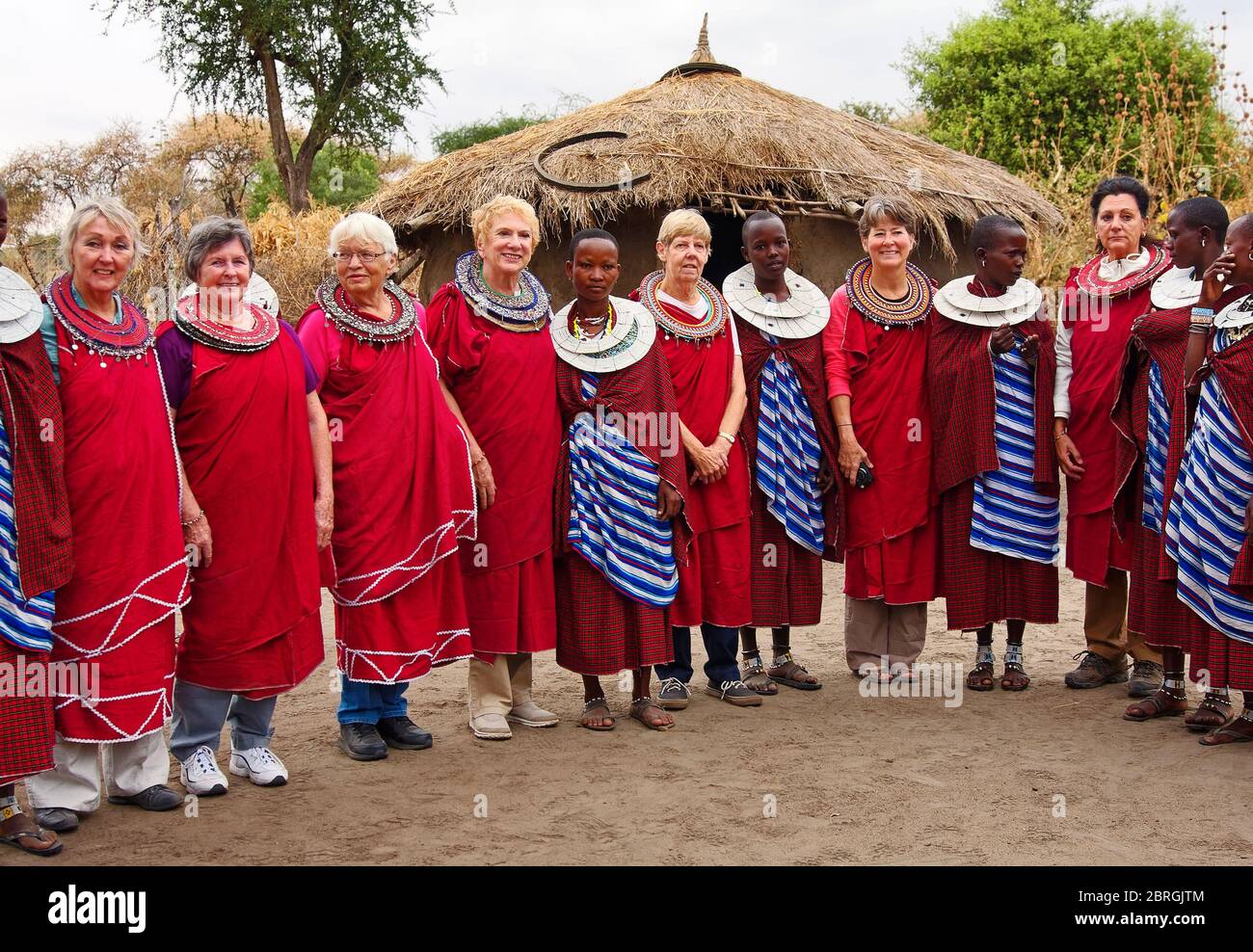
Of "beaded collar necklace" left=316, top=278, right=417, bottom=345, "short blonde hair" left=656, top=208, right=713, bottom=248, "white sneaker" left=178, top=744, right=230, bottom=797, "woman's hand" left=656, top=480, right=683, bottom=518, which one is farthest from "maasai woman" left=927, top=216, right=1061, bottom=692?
"white sneaker" left=178, top=744, right=230, bottom=797

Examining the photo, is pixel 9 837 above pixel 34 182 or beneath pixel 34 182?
beneath

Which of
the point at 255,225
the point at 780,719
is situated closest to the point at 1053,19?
the point at 255,225

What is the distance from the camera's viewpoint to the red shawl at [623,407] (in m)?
4.76

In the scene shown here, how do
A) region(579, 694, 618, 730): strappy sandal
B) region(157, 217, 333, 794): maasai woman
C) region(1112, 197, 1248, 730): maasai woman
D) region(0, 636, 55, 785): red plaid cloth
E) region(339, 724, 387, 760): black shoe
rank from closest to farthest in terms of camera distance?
region(0, 636, 55, 785): red plaid cloth, region(157, 217, 333, 794): maasai woman, region(339, 724, 387, 760): black shoe, region(1112, 197, 1248, 730): maasai woman, region(579, 694, 618, 730): strappy sandal

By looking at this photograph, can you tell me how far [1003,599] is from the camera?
17.3 feet

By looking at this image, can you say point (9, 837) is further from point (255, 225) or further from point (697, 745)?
point (255, 225)

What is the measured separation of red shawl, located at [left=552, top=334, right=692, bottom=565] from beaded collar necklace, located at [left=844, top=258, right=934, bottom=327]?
109cm

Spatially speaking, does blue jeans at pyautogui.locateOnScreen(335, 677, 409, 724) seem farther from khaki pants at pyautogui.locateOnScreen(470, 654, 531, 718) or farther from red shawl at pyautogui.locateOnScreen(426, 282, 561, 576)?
red shawl at pyautogui.locateOnScreen(426, 282, 561, 576)

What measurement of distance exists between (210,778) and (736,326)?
2832 mm

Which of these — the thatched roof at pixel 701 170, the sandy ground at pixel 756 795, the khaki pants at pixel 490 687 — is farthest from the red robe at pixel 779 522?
the thatched roof at pixel 701 170

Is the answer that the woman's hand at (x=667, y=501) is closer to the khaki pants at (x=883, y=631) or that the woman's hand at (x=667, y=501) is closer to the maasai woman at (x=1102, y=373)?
the khaki pants at (x=883, y=631)

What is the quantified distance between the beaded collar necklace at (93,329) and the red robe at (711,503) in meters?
2.08

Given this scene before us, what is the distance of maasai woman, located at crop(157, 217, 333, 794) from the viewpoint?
397cm

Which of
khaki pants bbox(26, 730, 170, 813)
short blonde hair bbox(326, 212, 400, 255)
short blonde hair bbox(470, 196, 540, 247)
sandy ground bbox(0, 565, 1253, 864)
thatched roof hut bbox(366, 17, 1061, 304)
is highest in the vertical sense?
thatched roof hut bbox(366, 17, 1061, 304)
